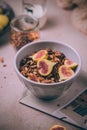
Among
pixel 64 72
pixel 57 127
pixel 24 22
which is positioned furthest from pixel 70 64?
pixel 24 22

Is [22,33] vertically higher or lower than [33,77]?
higher

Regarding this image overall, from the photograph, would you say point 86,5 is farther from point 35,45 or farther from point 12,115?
point 12,115

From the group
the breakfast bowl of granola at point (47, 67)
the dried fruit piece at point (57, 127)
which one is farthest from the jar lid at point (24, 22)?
the dried fruit piece at point (57, 127)

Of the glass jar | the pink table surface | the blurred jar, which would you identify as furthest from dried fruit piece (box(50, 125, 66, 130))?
the blurred jar

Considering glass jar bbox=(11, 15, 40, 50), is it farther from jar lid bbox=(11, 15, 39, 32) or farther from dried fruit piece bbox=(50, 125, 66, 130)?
dried fruit piece bbox=(50, 125, 66, 130)

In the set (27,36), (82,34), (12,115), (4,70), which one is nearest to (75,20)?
(82,34)

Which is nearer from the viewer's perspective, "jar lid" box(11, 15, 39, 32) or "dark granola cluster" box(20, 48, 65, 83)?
"dark granola cluster" box(20, 48, 65, 83)

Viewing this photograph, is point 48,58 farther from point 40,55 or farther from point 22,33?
point 22,33
